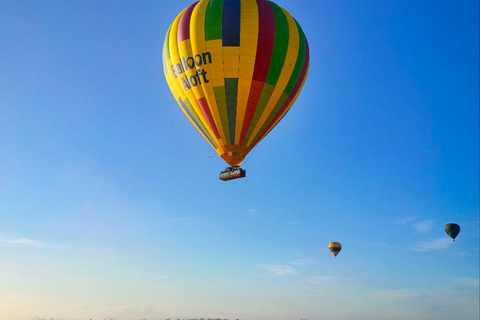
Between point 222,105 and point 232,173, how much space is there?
541 centimetres

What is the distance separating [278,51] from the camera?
34.3 meters

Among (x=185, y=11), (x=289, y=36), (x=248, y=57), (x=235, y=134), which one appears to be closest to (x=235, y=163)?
(x=235, y=134)

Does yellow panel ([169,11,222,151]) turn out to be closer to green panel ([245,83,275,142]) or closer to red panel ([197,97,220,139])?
red panel ([197,97,220,139])

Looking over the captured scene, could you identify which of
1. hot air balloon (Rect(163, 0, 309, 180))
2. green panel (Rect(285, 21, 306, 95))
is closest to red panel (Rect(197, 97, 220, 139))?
hot air balloon (Rect(163, 0, 309, 180))

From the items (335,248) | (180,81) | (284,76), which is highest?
(284,76)

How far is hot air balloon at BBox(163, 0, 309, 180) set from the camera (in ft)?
111

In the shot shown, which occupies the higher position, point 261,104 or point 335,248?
point 261,104

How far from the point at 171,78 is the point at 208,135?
5764 millimetres

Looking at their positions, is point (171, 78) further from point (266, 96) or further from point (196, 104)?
point (266, 96)

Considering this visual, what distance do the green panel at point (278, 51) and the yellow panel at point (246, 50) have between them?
1561 millimetres

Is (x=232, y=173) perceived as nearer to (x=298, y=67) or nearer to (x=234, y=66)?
(x=234, y=66)

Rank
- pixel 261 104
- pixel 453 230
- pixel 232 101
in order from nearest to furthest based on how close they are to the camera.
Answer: pixel 232 101 < pixel 261 104 < pixel 453 230

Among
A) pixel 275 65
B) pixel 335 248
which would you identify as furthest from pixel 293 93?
pixel 335 248

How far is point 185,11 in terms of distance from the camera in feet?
118
